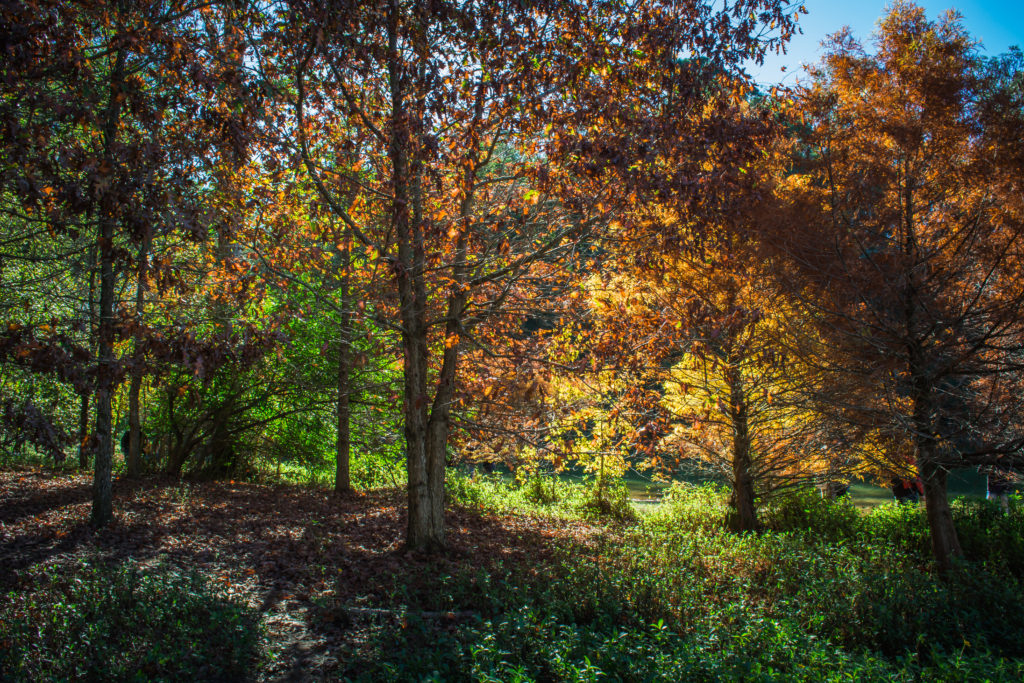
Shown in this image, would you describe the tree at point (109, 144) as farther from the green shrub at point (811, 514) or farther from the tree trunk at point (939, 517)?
the green shrub at point (811, 514)

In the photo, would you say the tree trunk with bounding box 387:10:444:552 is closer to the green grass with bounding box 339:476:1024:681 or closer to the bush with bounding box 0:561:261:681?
the green grass with bounding box 339:476:1024:681

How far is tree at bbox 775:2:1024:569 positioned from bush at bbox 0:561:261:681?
7.50 meters

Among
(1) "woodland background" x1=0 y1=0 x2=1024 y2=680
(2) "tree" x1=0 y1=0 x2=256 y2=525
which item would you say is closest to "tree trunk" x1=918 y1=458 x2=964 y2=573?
(1) "woodland background" x1=0 y1=0 x2=1024 y2=680

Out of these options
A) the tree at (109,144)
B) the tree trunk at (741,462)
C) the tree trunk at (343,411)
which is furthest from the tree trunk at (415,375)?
the tree trunk at (741,462)

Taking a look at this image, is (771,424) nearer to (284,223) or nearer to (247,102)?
(284,223)

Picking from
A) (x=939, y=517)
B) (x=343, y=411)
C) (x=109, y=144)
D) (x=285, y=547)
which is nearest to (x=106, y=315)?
(x=109, y=144)

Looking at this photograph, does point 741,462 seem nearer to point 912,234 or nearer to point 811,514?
point 811,514

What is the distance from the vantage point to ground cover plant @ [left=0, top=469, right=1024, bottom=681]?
4.45 meters

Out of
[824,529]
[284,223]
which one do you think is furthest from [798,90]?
[824,529]

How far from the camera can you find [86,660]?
4281mm

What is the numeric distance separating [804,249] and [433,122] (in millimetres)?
4981

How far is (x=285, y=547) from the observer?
8.16 meters

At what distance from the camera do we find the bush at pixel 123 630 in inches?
165

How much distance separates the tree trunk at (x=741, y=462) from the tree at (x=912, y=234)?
129 inches
